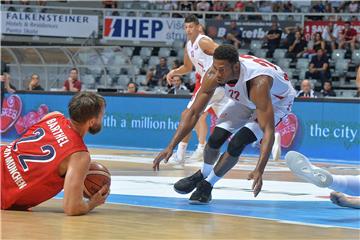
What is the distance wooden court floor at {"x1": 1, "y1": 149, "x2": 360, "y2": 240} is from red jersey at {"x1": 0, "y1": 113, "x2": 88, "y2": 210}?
16 centimetres

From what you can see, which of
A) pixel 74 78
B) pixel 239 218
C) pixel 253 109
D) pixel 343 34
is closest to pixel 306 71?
pixel 343 34

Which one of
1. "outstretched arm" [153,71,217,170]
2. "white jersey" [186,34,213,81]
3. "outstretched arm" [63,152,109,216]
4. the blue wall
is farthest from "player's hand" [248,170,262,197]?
the blue wall

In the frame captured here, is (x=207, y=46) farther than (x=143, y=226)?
Yes

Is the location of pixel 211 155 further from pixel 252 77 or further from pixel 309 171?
pixel 309 171

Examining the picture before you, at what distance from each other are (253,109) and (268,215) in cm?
133

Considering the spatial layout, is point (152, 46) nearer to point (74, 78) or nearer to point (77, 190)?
point (74, 78)

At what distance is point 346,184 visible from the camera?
7.52 meters

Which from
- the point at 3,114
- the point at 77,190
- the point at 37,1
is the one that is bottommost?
the point at 3,114

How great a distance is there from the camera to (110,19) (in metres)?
25.2

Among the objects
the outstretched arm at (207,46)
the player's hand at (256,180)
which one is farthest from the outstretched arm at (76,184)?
the outstretched arm at (207,46)

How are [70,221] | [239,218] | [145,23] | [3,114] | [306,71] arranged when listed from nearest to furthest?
[70,221] < [239,218] < [3,114] < [306,71] < [145,23]

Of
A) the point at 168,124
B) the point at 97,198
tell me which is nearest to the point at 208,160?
the point at 97,198

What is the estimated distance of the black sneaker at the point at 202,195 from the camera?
7906mm

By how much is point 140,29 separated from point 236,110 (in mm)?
17191
